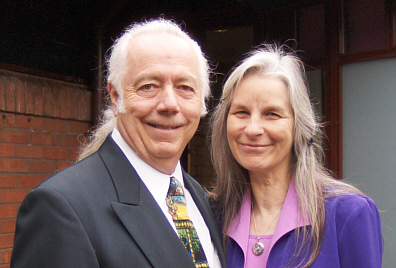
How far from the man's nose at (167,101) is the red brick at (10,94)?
2.14 m

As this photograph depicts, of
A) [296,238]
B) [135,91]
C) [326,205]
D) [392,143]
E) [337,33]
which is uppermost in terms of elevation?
[337,33]

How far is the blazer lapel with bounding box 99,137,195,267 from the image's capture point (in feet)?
5.44

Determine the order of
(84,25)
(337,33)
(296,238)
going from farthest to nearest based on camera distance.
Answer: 1. (84,25)
2. (337,33)
3. (296,238)

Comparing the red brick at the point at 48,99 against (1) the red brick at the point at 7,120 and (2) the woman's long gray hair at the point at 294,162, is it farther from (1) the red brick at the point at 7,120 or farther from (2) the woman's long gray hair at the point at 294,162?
(2) the woman's long gray hair at the point at 294,162

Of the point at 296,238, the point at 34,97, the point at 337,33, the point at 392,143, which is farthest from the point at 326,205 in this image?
the point at 34,97

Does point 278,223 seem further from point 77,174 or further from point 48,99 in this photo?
point 48,99

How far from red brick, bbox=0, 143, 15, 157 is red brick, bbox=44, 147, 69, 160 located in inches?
11.8

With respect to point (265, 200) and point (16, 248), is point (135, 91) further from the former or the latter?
point (265, 200)

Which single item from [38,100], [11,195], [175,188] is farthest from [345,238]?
[38,100]

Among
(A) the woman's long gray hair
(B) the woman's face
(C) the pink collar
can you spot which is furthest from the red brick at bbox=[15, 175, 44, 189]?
(B) the woman's face

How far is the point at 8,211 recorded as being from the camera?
3.62 metres

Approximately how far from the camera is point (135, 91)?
75.3 inches

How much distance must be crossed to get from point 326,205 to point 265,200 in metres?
0.35

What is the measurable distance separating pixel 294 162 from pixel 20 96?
2.39 m
